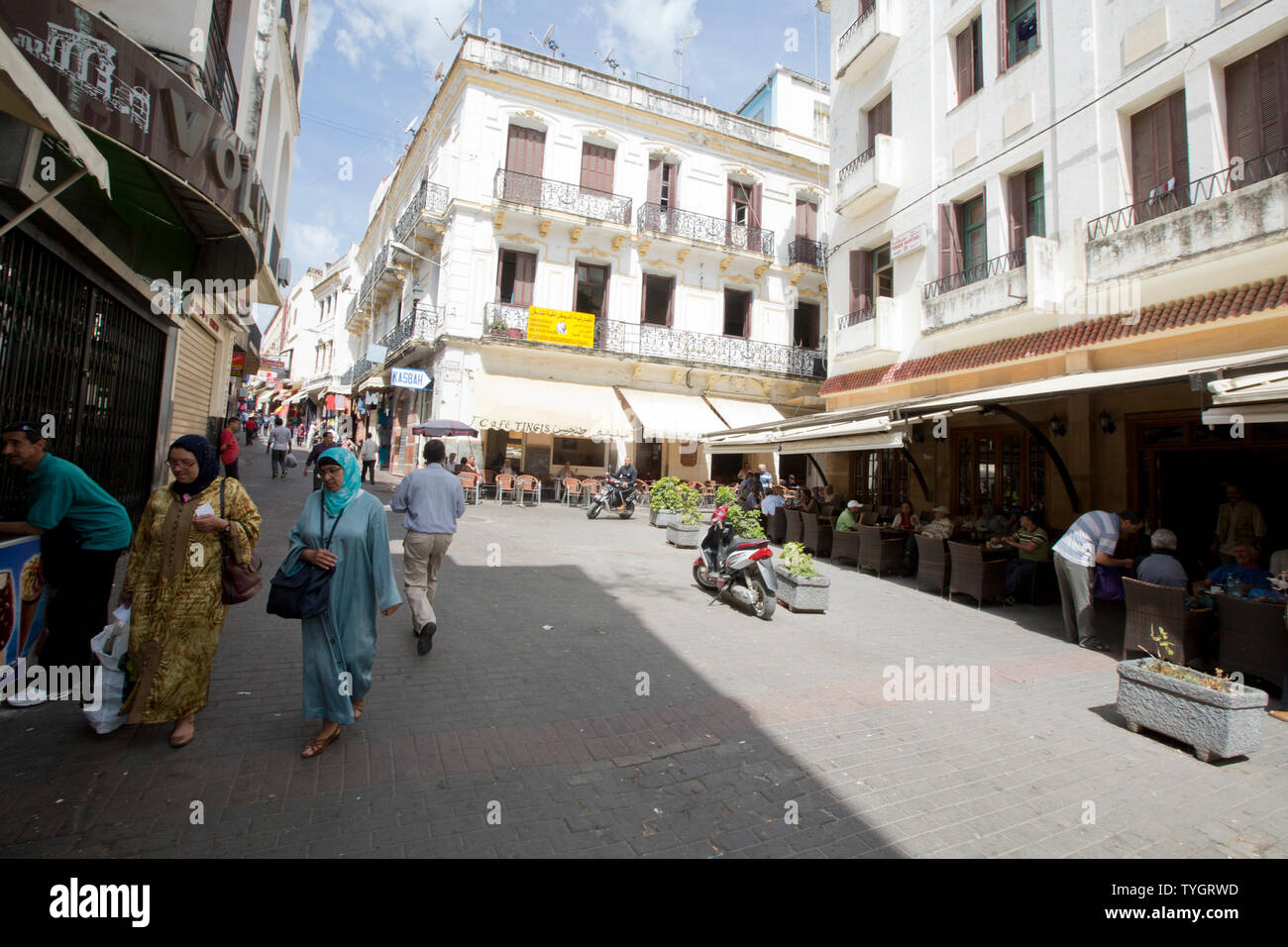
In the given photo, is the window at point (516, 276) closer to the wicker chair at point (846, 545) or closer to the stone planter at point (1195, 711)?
the wicker chair at point (846, 545)

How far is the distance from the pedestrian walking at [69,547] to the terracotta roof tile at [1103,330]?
11195mm

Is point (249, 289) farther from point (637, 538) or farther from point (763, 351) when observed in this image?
point (763, 351)

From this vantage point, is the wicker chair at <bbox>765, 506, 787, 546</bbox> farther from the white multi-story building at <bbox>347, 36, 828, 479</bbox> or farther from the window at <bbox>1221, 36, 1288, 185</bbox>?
the window at <bbox>1221, 36, 1288, 185</bbox>

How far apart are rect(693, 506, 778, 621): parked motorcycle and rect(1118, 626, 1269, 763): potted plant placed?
323 cm

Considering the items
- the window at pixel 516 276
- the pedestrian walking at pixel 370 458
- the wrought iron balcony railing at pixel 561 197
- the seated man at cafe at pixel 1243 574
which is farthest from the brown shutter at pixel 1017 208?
the pedestrian walking at pixel 370 458

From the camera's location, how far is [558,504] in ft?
60.3

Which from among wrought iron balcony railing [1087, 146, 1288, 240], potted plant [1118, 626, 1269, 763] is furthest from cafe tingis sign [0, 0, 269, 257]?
wrought iron balcony railing [1087, 146, 1288, 240]

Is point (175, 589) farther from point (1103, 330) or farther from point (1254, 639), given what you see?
point (1103, 330)

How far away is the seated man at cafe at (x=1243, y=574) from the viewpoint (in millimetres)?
5188

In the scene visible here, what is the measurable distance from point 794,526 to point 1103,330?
593cm

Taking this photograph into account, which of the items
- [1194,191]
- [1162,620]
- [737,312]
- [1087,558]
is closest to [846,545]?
[1087,558]

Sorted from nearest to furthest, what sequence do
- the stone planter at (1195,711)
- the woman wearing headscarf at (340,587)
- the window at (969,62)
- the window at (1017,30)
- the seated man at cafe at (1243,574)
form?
the woman wearing headscarf at (340,587) < the stone planter at (1195,711) < the seated man at cafe at (1243,574) < the window at (1017,30) < the window at (969,62)
